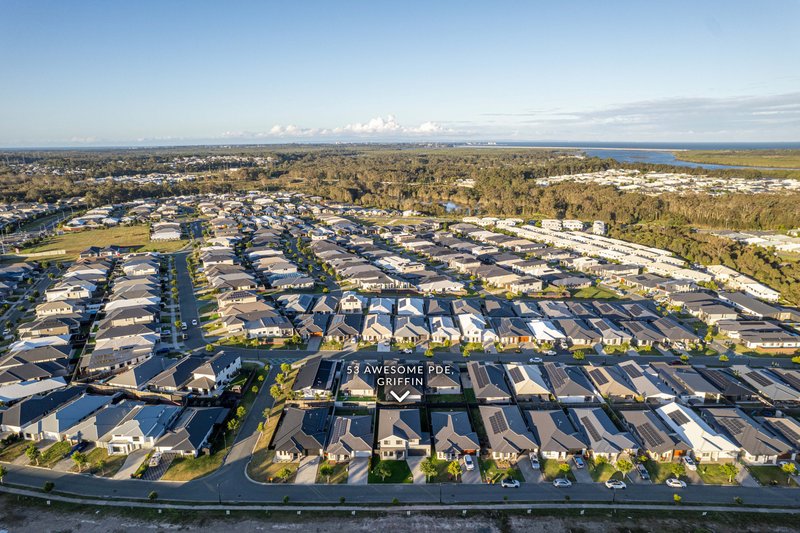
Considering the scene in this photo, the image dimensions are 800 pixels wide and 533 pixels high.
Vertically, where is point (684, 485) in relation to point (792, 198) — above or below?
below

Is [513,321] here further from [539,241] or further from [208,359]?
[539,241]

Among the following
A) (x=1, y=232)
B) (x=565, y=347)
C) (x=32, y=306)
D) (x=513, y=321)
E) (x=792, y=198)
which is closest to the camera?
(x=565, y=347)

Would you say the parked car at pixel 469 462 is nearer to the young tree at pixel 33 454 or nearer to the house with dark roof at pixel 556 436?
the house with dark roof at pixel 556 436

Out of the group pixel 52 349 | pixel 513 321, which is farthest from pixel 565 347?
pixel 52 349

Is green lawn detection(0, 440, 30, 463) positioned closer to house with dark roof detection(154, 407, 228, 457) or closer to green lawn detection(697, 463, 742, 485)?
house with dark roof detection(154, 407, 228, 457)

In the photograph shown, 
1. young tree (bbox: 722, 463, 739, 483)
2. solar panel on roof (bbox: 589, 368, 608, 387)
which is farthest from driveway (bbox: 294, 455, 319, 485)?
young tree (bbox: 722, 463, 739, 483)
